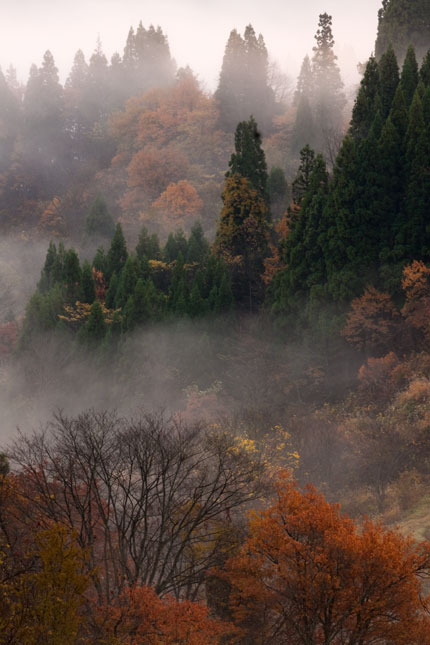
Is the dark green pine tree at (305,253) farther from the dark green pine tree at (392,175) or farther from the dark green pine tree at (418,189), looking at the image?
the dark green pine tree at (418,189)

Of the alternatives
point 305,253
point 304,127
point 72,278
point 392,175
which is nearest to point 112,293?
point 72,278

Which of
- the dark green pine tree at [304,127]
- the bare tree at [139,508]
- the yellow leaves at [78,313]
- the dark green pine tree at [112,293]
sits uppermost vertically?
the dark green pine tree at [304,127]

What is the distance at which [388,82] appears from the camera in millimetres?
38656

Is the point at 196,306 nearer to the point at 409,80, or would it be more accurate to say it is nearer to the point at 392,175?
the point at 392,175

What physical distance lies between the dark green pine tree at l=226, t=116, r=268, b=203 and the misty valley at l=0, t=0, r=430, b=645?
147 mm

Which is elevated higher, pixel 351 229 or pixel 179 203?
pixel 179 203

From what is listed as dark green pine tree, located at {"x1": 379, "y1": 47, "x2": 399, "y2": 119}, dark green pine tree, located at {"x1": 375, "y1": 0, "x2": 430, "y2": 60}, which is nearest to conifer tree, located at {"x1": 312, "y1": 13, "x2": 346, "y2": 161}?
dark green pine tree, located at {"x1": 375, "y1": 0, "x2": 430, "y2": 60}

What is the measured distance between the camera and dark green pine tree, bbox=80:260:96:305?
154 ft

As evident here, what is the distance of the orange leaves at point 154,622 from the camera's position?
1633 cm

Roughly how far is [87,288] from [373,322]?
23762mm

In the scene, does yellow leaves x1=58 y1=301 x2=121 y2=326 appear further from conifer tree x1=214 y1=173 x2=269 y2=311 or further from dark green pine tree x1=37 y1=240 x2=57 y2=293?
conifer tree x1=214 y1=173 x2=269 y2=311

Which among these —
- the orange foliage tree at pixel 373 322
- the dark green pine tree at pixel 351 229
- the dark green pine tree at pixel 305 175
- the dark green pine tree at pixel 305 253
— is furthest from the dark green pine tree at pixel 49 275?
the orange foliage tree at pixel 373 322

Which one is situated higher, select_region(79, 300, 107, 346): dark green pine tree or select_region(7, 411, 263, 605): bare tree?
select_region(79, 300, 107, 346): dark green pine tree

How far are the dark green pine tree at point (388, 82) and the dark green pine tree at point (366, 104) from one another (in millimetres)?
526
